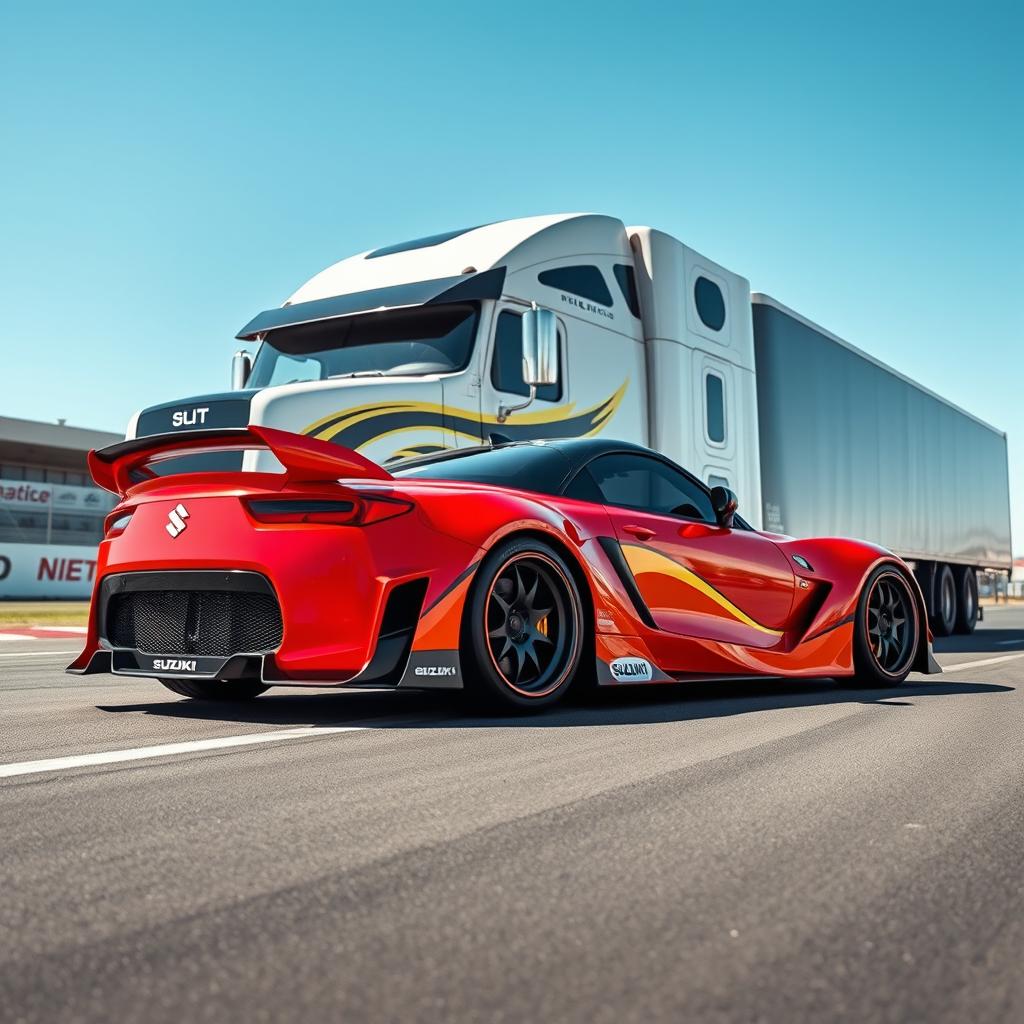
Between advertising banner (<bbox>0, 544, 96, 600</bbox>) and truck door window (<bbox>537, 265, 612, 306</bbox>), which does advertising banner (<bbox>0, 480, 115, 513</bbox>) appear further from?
truck door window (<bbox>537, 265, 612, 306</bbox>)

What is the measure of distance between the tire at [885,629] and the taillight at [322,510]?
3247 millimetres

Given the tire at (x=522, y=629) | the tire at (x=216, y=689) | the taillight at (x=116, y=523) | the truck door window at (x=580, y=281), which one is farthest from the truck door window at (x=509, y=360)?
the taillight at (x=116, y=523)

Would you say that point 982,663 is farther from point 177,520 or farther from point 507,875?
point 507,875

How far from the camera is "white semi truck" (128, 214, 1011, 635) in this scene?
7961 mm

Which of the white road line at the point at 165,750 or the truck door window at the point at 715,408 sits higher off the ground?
the truck door window at the point at 715,408

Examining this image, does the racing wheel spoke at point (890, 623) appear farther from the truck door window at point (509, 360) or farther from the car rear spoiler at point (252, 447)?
the car rear spoiler at point (252, 447)

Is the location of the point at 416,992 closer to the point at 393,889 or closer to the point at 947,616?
the point at 393,889

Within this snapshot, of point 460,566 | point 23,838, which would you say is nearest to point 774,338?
point 460,566

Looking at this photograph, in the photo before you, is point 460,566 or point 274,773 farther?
point 460,566

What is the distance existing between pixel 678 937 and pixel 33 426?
109 feet

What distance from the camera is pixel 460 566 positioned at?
4598 millimetres

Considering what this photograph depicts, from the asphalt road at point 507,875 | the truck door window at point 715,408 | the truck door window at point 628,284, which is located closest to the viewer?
the asphalt road at point 507,875

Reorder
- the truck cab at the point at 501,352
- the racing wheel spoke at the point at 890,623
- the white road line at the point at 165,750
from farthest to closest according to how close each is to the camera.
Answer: the truck cab at the point at 501,352 < the racing wheel spoke at the point at 890,623 < the white road line at the point at 165,750

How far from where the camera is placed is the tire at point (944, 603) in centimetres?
1655
